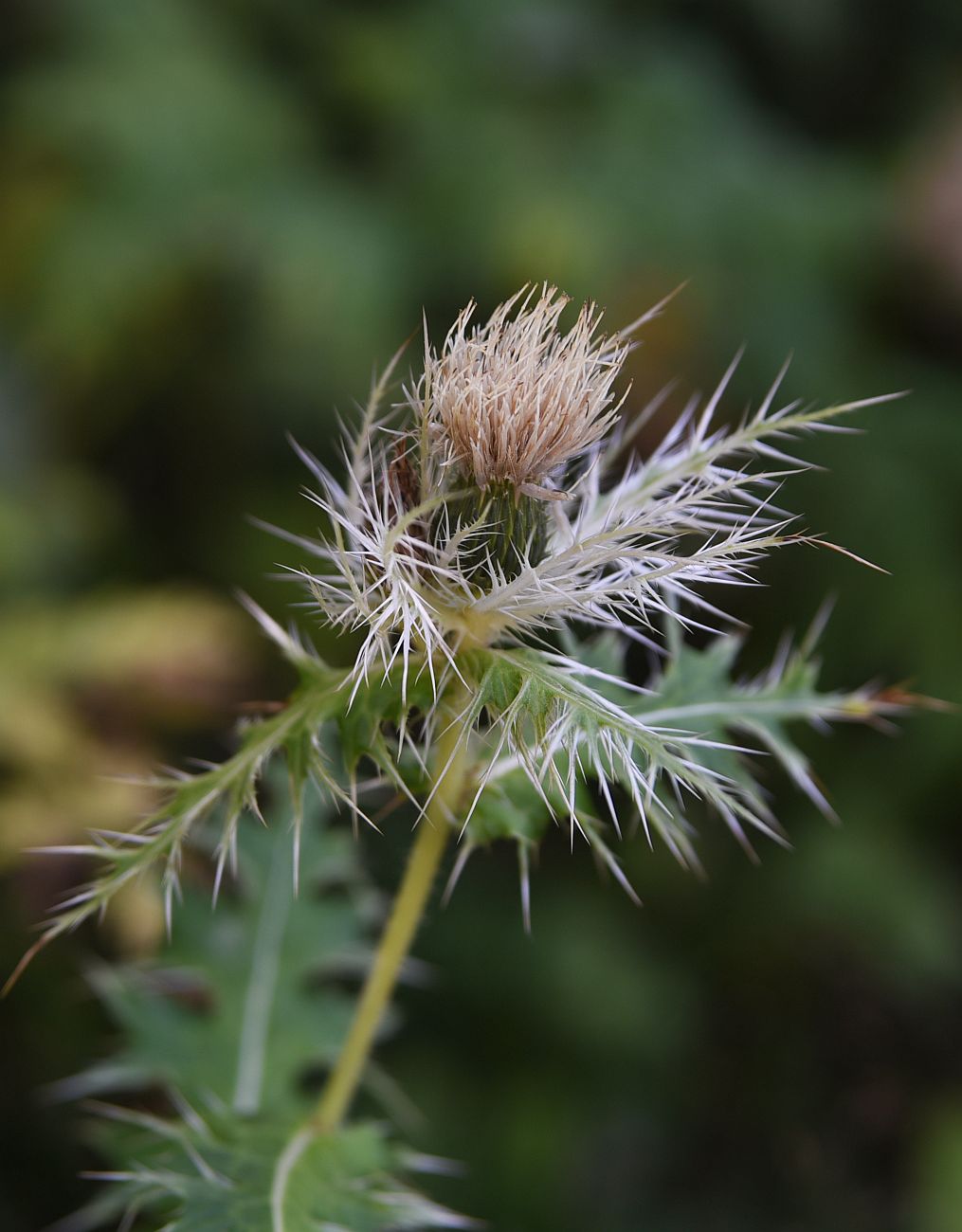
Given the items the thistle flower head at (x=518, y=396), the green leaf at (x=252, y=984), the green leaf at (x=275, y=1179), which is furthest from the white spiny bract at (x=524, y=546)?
the green leaf at (x=252, y=984)

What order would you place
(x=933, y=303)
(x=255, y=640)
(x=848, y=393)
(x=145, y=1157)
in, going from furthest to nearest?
(x=933, y=303) → (x=848, y=393) → (x=255, y=640) → (x=145, y=1157)

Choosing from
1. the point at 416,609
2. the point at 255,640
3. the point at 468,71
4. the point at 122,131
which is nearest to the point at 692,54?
the point at 468,71

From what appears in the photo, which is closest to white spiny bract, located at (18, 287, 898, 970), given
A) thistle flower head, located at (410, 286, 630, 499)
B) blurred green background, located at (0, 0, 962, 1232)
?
thistle flower head, located at (410, 286, 630, 499)

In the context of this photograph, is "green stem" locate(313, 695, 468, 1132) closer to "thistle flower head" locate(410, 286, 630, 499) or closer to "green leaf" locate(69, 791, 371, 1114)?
"thistle flower head" locate(410, 286, 630, 499)

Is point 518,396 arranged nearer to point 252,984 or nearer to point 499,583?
point 499,583

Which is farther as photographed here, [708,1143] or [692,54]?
[692,54]

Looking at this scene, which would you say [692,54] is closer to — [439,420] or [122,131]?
[122,131]

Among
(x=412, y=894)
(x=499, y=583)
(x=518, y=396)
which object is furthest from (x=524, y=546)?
(x=412, y=894)
